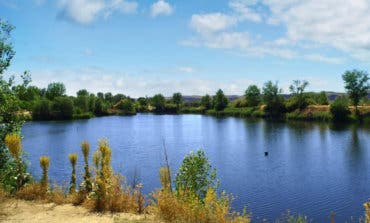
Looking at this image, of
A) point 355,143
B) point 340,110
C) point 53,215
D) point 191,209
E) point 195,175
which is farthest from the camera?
point 340,110

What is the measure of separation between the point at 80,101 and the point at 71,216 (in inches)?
4993

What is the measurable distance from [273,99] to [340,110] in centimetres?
2669

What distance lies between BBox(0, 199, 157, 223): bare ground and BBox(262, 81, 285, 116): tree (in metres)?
110

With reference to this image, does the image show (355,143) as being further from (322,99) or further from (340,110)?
(322,99)

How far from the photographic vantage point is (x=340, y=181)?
101 feet

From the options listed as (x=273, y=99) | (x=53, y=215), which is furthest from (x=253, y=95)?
(x=53, y=215)

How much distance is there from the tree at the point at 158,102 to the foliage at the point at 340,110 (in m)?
93.6

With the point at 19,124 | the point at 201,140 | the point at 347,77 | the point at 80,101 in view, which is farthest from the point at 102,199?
the point at 80,101

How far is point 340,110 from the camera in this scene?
94.9m

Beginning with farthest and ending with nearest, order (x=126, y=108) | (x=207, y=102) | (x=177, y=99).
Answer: (x=177, y=99) < (x=126, y=108) < (x=207, y=102)

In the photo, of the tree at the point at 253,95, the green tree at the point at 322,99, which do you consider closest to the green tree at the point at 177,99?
the tree at the point at 253,95

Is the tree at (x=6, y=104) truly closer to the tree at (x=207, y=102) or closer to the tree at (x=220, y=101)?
the tree at (x=220, y=101)

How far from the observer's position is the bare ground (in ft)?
32.8

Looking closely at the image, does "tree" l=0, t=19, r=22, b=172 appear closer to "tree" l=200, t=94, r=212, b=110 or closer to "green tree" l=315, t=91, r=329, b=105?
"green tree" l=315, t=91, r=329, b=105
